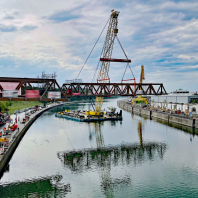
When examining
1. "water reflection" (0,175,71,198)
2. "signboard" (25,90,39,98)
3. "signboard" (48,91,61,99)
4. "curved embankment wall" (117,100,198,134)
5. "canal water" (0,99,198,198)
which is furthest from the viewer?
"curved embankment wall" (117,100,198,134)

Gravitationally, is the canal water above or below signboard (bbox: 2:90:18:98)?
below

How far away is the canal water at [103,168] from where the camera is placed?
29.5 metres

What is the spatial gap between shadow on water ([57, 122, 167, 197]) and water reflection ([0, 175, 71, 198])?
497cm

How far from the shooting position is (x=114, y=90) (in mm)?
60844

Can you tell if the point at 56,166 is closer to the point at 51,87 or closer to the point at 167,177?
the point at 51,87

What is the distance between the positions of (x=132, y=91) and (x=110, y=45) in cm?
3694

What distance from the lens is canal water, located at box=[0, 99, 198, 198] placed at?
96.8ft

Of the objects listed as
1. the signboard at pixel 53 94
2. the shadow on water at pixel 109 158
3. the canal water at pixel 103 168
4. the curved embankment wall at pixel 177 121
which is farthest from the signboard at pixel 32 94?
the curved embankment wall at pixel 177 121

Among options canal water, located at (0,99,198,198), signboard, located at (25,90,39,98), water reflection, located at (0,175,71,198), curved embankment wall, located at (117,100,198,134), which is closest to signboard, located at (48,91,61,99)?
signboard, located at (25,90,39,98)

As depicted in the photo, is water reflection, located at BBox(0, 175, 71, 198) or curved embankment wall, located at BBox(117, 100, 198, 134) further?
curved embankment wall, located at BBox(117, 100, 198, 134)

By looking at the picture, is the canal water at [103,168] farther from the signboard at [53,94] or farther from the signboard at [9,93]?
the signboard at [9,93]

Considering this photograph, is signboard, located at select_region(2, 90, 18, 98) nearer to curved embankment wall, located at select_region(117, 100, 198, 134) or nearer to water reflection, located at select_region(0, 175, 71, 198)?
water reflection, located at select_region(0, 175, 71, 198)

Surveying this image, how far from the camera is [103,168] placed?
122ft

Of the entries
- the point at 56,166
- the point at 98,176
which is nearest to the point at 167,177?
the point at 98,176
